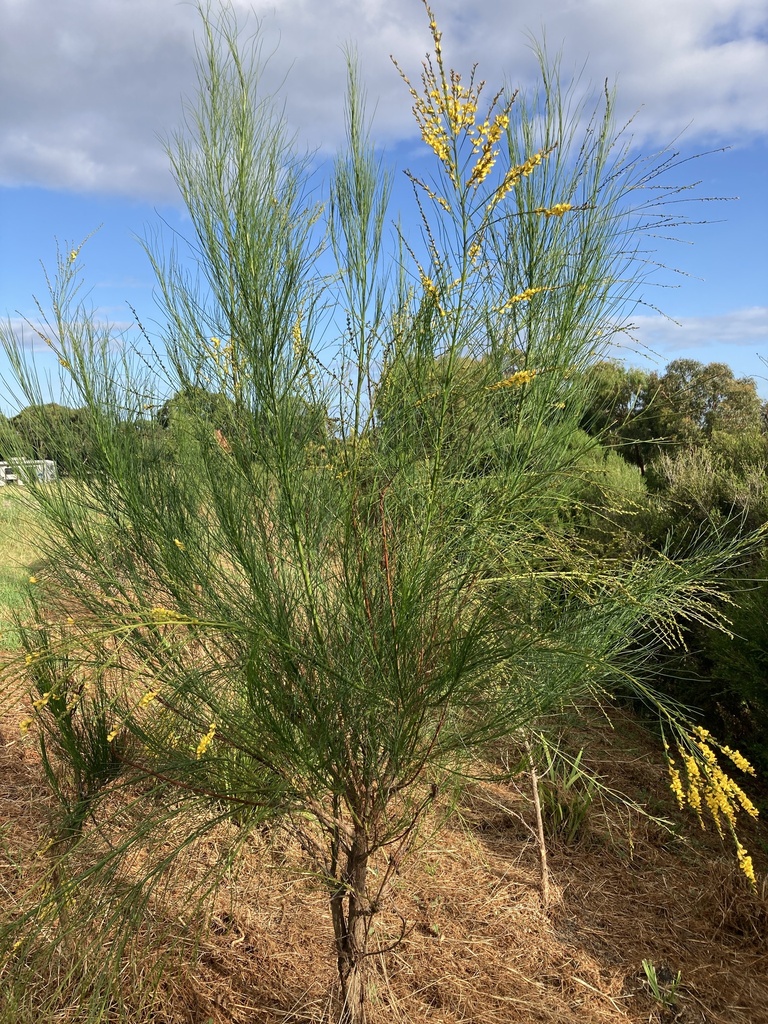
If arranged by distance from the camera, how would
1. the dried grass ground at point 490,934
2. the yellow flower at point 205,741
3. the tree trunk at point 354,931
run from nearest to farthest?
the yellow flower at point 205,741, the tree trunk at point 354,931, the dried grass ground at point 490,934

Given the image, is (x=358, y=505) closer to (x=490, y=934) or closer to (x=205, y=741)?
(x=205, y=741)

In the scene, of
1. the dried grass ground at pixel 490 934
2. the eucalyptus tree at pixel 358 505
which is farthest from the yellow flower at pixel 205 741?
the dried grass ground at pixel 490 934

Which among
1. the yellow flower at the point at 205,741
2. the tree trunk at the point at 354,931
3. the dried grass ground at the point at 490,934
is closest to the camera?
the yellow flower at the point at 205,741

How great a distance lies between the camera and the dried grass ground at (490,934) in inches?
99.3

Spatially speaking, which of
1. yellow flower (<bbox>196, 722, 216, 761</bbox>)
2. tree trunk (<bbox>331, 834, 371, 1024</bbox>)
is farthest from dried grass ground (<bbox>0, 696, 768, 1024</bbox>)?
yellow flower (<bbox>196, 722, 216, 761</bbox>)

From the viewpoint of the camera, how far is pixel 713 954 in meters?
2.89

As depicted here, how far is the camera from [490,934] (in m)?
2.93

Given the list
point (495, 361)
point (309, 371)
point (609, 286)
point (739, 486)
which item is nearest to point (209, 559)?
point (309, 371)

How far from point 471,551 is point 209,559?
2.17ft

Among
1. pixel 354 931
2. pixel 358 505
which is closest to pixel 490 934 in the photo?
pixel 354 931

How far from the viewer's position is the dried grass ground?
2521 millimetres

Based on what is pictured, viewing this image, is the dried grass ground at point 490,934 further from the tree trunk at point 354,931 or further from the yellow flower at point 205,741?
the yellow flower at point 205,741

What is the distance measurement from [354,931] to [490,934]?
1.08 metres

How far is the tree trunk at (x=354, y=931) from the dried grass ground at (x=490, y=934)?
0.18 metres
